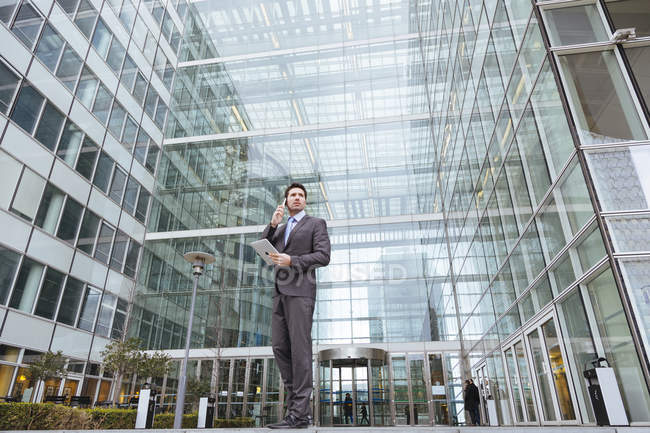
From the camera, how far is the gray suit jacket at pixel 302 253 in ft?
12.2

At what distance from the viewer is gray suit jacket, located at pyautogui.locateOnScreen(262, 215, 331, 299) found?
3.71 metres

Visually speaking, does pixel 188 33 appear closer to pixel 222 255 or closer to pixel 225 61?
pixel 225 61

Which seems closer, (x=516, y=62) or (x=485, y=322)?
(x=516, y=62)

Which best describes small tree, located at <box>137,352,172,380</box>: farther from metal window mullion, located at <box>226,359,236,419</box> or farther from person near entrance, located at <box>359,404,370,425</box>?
person near entrance, located at <box>359,404,370,425</box>

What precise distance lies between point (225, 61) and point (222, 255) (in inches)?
541

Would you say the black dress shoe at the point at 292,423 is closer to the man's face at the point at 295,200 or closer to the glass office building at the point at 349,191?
the man's face at the point at 295,200

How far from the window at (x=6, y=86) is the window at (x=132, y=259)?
9779 millimetres

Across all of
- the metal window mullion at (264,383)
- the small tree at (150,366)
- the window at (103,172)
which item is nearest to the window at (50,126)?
the window at (103,172)

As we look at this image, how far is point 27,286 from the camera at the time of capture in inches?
639

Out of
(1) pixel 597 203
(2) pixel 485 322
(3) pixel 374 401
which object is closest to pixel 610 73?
(1) pixel 597 203

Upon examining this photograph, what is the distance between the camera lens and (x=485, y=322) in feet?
49.1

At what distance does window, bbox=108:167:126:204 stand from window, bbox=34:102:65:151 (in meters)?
4.36

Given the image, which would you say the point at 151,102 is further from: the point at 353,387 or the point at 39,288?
the point at 353,387

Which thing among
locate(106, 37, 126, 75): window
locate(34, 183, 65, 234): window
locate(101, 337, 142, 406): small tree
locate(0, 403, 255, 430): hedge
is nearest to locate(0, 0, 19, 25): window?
locate(106, 37, 126, 75): window
